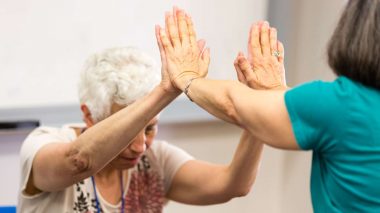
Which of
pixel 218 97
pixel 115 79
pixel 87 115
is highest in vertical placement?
pixel 218 97

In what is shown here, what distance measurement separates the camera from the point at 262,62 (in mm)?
1499

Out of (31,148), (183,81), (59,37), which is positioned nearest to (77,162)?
(31,148)

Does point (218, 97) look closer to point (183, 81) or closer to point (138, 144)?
point (183, 81)

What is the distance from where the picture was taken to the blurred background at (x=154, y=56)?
2295 mm

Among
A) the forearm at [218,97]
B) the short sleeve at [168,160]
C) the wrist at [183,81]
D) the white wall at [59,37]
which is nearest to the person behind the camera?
the forearm at [218,97]

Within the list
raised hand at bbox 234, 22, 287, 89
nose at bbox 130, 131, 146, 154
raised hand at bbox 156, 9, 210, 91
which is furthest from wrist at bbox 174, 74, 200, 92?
nose at bbox 130, 131, 146, 154

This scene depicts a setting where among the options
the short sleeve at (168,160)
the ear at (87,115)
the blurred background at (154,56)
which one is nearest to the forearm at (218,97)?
the ear at (87,115)

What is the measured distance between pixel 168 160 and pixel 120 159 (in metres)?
0.22

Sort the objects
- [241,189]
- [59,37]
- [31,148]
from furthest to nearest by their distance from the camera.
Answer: [59,37]
[241,189]
[31,148]

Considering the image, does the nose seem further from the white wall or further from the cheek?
the white wall

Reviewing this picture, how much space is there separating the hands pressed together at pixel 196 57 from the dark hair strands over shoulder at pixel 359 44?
1.07ft

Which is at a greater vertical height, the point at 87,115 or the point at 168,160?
the point at 87,115

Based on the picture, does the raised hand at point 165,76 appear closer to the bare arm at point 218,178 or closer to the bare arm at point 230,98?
the bare arm at point 230,98

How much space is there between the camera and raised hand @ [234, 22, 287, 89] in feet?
4.83
